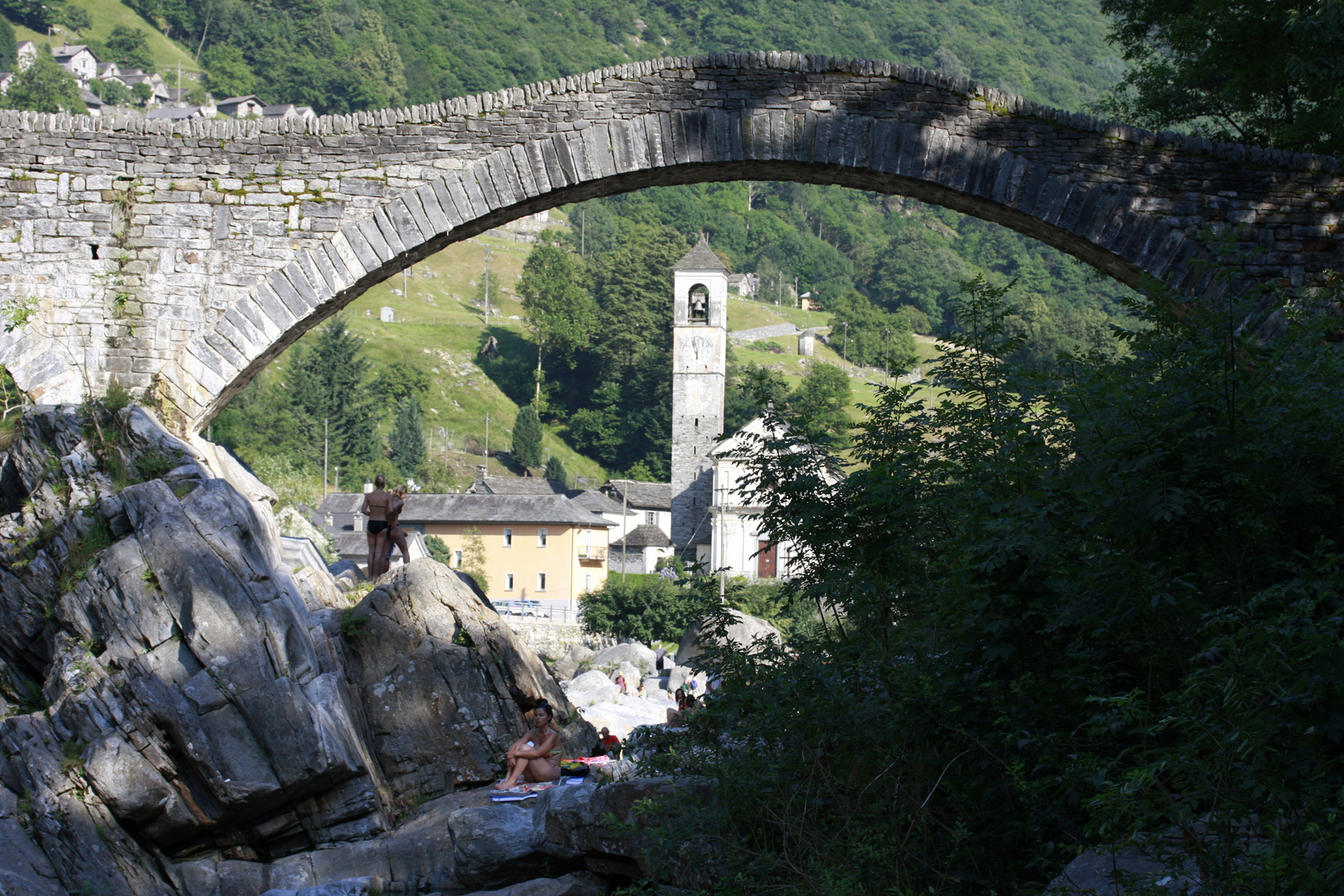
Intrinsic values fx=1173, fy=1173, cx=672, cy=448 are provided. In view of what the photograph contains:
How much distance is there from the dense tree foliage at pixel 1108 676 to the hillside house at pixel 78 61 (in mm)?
120227

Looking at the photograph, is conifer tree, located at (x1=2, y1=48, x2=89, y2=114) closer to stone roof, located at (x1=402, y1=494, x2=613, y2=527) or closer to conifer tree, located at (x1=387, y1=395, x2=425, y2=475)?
conifer tree, located at (x1=387, y1=395, x2=425, y2=475)

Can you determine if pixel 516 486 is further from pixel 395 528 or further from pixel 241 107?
pixel 241 107

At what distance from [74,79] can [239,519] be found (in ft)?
361

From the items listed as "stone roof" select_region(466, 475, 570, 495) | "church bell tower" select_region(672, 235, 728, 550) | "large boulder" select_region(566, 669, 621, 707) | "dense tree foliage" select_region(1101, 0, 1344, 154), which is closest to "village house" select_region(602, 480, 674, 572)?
"church bell tower" select_region(672, 235, 728, 550)

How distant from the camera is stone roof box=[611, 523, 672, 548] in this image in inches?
2106

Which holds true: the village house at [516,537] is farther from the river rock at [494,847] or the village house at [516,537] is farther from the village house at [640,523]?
the river rock at [494,847]

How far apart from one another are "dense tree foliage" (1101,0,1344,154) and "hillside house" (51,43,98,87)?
377ft

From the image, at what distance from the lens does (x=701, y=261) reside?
61.2 meters

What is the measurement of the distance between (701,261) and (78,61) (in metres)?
79.3

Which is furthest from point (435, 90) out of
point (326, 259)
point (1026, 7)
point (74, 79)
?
point (326, 259)

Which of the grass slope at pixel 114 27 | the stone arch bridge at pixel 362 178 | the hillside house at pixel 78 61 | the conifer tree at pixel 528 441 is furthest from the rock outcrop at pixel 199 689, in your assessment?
the grass slope at pixel 114 27

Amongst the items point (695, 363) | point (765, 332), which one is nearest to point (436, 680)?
point (695, 363)

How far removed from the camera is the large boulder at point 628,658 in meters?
31.7

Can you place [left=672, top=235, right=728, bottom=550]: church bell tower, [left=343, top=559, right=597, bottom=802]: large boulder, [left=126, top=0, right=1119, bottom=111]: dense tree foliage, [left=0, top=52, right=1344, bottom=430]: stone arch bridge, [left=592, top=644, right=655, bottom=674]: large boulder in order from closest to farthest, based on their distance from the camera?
[left=343, top=559, right=597, bottom=802]: large boulder → [left=0, top=52, right=1344, bottom=430]: stone arch bridge → [left=592, top=644, right=655, bottom=674]: large boulder → [left=672, top=235, right=728, bottom=550]: church bell tower → [left=126, top=0, right=1119, bottom=111]: dense tree foliage
